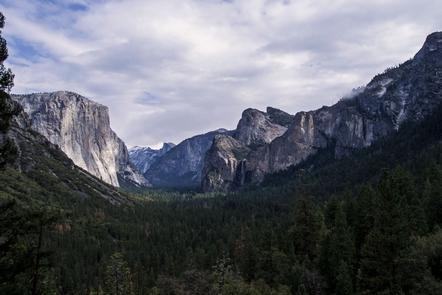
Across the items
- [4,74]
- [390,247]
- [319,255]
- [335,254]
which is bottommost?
[319,255]

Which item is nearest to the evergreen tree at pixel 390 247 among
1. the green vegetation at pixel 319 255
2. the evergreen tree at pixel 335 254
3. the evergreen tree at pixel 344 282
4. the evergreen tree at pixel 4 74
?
the green vegetation at pixel 319 255

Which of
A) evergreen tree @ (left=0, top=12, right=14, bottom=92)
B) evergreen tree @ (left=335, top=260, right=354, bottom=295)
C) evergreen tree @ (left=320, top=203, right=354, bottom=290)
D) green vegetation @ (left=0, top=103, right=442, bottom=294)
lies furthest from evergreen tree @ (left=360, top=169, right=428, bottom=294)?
evergreen tree @ (left=0, top=12, right=14, bottom=92)

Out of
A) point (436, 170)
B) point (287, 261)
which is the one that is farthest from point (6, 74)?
point (436, 170)

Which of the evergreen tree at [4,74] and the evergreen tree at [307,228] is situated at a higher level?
the evergreen tree at [4,74]

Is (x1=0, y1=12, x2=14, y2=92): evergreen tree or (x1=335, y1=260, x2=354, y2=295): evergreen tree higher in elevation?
(x1=0, y1=12, x2=14, y2=92): evergreen tree

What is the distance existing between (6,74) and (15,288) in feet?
36.0

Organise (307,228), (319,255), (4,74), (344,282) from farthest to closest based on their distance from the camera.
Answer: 1. (307,228)
2. (319,255)
3. (344,282)
4. (4,74)

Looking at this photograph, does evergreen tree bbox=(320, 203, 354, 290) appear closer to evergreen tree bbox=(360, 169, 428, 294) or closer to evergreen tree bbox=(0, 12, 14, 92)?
evergreen tree bbox=(360, 169, 428, 294)

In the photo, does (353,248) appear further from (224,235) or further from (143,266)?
(224,235)

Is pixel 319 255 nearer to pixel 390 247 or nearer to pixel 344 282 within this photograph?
pixel 344 282

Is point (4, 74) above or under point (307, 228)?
above

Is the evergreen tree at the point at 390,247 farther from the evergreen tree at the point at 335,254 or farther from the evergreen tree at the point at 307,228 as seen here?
the evergreen tree at the point at 307,228

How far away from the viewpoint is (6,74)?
963 inches

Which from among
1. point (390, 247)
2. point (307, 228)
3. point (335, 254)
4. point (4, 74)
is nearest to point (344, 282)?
point (335, 254)
